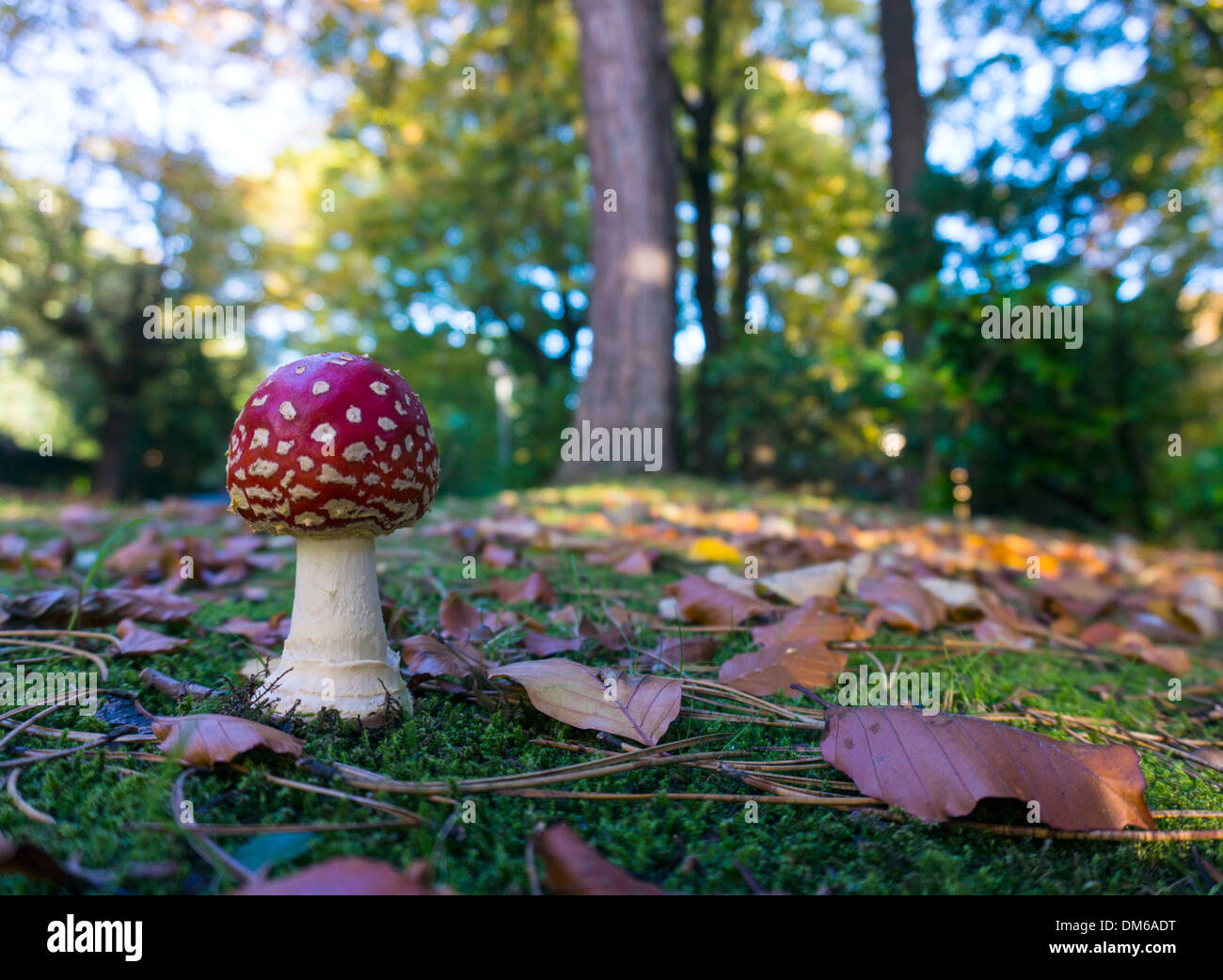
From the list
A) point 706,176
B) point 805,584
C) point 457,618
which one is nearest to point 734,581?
point 805,584

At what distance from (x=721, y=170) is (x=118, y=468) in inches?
438

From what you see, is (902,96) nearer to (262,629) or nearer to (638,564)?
(638,564)

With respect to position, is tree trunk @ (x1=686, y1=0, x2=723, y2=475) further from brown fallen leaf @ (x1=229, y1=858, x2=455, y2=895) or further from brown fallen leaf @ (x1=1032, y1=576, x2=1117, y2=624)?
brown fallen leaf @ (x1=229, y1=858, x2=455, y2=895)

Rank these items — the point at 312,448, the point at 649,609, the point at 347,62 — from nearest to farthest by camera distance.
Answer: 1. the point at 312,448
2. the point at 649,609
3. the point at 347,62

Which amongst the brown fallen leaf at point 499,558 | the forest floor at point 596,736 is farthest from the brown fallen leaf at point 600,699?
the brown fallen leaf at point 499,558

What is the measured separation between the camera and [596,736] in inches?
48.9

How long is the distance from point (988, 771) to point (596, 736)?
611mm

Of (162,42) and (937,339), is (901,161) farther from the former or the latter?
(162,42)

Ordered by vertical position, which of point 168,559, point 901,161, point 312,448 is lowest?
point 168,559

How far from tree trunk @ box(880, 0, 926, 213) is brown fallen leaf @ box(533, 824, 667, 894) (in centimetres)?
654

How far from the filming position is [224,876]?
2.61 feet

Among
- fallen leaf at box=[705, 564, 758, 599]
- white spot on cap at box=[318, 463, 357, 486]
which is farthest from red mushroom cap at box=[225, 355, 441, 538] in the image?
fallen leaf at box=[705, 564, 758, 599]

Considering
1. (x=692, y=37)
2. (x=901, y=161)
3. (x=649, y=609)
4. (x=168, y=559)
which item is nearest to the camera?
(x=649, y=609)
